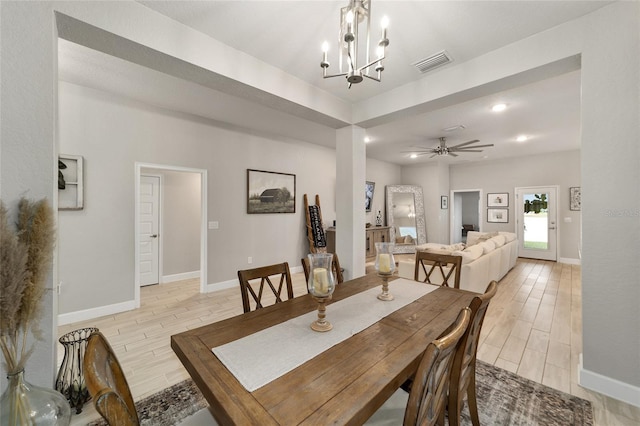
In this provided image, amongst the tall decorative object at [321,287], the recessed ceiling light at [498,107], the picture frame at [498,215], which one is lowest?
the tall decorative object at [321,287]

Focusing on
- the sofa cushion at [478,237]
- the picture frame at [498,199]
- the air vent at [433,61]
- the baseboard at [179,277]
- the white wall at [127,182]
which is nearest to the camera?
the air vent at [433,61]

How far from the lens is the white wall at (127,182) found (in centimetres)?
310

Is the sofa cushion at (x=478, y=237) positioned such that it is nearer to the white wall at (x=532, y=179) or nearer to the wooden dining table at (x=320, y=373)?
the white wall at (x=532, y=179)

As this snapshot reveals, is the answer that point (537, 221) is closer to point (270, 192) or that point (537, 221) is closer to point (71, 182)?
point (270, 192)

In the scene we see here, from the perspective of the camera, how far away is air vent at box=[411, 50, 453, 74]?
7.76ft

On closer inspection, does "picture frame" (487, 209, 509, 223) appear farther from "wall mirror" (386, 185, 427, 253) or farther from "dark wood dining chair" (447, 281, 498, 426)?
"dark wood dining chair" (447, 281, 498, 426)

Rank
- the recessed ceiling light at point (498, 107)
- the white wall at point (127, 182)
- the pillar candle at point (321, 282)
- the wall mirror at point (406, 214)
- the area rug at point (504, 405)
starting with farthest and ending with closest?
the wall mirror at point (406, 214) → the recessed ceiling light at point (498, 107) → the white wall at point (127, 182) → the area rug at point (504, 405) → the pillar candle at point (321, 282)

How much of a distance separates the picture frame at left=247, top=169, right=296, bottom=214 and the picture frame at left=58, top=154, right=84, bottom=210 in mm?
2218

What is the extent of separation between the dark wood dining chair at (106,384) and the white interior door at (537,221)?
338 inches

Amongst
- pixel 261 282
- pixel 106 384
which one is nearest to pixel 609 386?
pixel 261 282

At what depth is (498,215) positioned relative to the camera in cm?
735

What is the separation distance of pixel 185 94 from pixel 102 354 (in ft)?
10.7

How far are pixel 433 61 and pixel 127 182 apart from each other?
3.92 m

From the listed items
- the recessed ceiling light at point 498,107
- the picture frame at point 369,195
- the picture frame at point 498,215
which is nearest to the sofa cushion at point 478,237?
the picture frame at point 498,215
